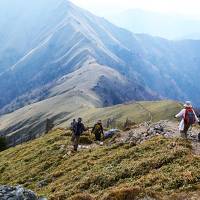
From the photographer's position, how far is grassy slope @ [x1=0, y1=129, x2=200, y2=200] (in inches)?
1060

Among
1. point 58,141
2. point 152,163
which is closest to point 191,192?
point 152,163

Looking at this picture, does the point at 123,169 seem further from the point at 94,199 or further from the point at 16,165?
the point at 16,165

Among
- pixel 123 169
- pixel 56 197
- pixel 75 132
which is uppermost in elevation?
pixel 75 132

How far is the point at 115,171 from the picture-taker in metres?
33.1

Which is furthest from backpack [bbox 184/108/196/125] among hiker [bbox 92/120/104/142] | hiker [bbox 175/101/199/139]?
hiker [bbox 92/120/104/142]

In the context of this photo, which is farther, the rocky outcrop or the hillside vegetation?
the hillside vegetation

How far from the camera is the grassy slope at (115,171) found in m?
26.9

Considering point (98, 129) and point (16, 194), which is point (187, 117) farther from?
point (16, 194)

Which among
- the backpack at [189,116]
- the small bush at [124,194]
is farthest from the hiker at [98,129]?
the small bush at [124,194]

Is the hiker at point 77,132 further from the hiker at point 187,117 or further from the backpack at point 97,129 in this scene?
the hiker at point 187,117

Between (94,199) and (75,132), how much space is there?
1036 inches

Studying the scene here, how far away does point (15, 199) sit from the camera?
76.0 ft

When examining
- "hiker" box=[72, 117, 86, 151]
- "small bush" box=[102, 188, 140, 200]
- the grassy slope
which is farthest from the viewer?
"hiker" box=[72, 117, 86, 151]

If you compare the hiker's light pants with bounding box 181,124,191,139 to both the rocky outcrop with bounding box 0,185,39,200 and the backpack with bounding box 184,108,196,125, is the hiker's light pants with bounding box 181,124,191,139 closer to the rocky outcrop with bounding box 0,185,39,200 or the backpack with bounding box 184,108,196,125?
the backpack with bounding box 184,108,196,125
